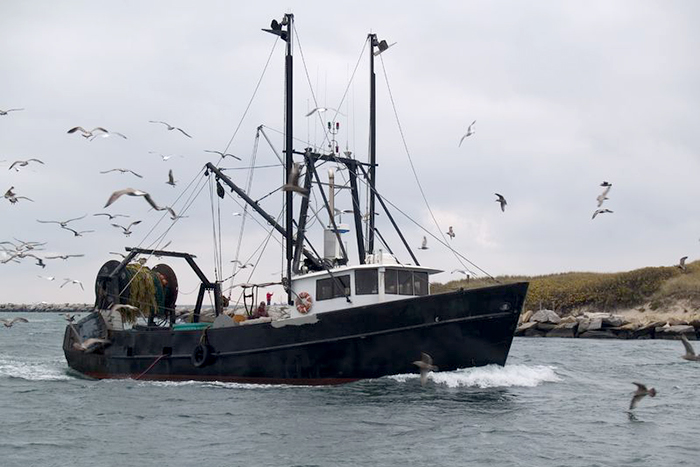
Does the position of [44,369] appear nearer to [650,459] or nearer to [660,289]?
[650,459]

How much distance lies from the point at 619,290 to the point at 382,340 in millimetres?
42828

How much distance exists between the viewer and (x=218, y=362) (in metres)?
23.6

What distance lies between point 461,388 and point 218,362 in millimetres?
7055

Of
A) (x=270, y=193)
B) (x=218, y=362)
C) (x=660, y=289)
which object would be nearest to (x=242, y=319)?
(x=218, y=362)

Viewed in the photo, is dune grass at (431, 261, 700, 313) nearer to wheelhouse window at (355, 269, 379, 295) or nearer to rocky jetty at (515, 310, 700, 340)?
rocky jetty at (515, 310, 700, 340)

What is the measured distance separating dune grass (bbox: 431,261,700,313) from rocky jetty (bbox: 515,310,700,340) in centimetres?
262

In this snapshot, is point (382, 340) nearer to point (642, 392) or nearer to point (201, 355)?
point (201, 355)

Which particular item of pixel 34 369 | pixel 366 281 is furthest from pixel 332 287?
pixel 34 369

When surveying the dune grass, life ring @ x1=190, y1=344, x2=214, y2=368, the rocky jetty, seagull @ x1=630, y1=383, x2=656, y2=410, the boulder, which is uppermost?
the dune grass

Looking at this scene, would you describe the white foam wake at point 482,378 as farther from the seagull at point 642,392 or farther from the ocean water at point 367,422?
the seagull at point 642,392

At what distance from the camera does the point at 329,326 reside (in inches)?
853

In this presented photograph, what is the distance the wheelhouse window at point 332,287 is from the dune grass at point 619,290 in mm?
35189

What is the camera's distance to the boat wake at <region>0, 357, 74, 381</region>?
29.0 m

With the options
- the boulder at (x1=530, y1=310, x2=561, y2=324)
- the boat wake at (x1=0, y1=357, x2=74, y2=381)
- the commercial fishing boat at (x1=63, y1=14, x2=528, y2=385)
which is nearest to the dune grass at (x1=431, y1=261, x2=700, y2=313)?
the boulder at (x1=530, y1=310, x2=561, y2=324)
